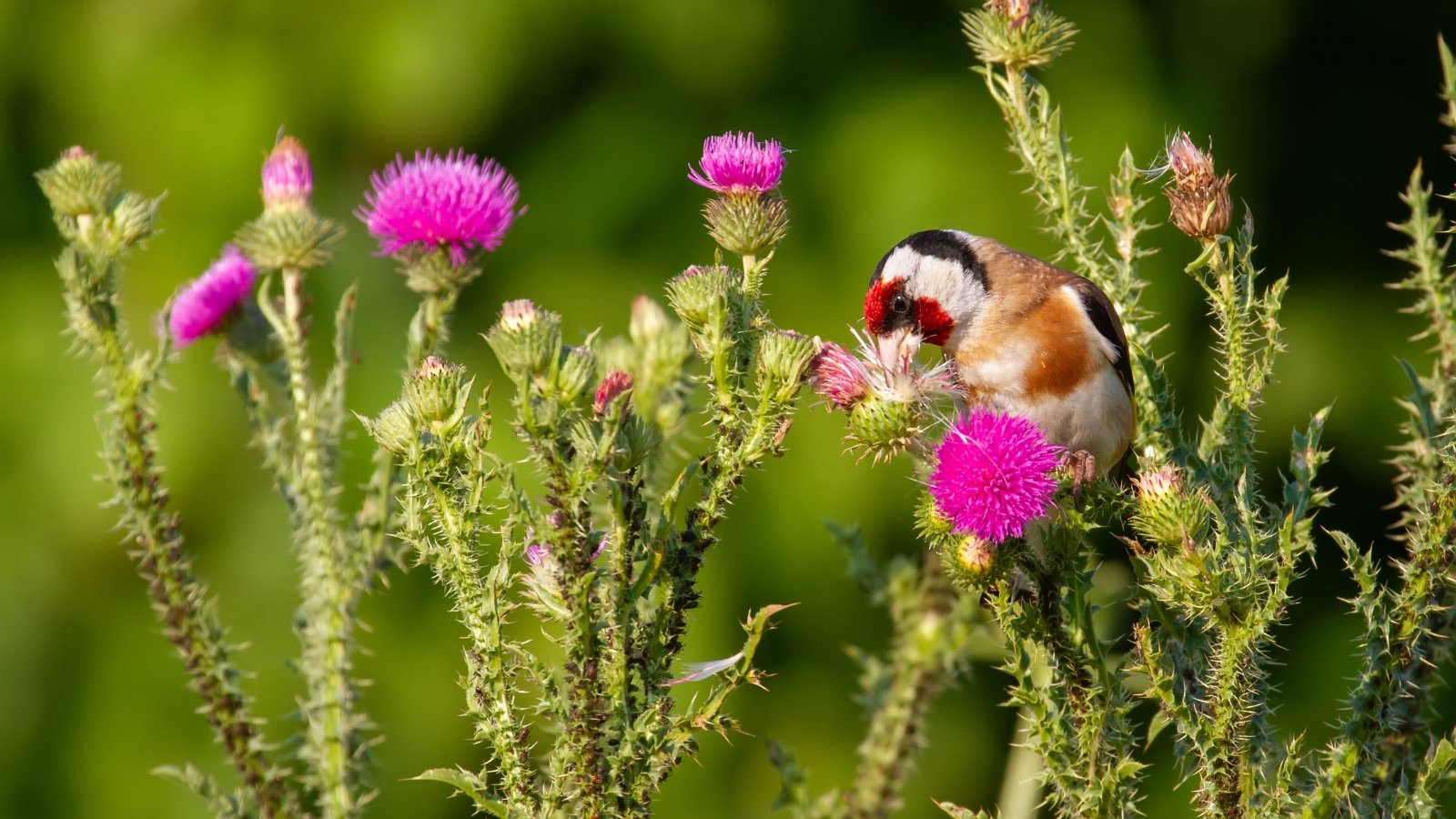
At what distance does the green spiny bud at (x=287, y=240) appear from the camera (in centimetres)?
129

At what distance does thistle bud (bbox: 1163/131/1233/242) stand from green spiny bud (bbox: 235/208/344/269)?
78 centimetres

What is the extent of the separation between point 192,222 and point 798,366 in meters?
1.78

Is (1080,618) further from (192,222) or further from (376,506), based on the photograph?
(192,222)

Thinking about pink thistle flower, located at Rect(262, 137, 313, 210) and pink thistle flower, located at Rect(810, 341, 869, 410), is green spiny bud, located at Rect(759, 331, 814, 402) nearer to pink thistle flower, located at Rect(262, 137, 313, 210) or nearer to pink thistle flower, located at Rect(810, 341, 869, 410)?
pink thistle flower, located at Rect(810, 341, 869, 410)

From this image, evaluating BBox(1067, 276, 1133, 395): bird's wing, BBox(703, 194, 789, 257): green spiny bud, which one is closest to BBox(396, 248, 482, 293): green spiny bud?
BBox(703, 194, 789, 257): green spiny bud

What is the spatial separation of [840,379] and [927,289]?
681 mm

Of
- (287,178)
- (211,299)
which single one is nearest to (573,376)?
(287,178)

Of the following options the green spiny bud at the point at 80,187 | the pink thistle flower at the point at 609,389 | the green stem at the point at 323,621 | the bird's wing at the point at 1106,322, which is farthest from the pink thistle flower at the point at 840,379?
the bird's wing at the point at 1106,322

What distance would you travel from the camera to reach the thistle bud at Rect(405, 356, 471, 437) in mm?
977

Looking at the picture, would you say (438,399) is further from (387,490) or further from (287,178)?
(287,178)

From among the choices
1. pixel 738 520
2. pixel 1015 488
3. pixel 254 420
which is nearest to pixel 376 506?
pixel 254 420

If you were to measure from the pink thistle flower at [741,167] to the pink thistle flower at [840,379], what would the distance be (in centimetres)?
16

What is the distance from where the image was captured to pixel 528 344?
3.14ft

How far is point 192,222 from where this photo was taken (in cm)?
247
